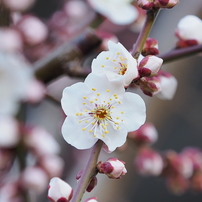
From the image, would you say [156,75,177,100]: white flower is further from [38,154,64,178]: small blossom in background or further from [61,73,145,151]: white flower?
[38,154,64,178]: small blossom in background

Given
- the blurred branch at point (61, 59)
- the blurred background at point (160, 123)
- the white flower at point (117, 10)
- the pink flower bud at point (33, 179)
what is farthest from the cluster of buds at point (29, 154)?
the blurred background at point (160, 123)

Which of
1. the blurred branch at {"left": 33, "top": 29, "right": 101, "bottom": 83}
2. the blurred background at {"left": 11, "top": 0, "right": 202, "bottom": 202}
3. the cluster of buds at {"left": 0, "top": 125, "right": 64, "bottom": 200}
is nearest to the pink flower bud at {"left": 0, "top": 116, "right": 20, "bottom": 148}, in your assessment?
the cluster of buds at {"left": 0, "top": 125, "right": 64, "bottom": 200}

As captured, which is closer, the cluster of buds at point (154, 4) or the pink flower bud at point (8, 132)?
the cluster of buds at point (154, 4)

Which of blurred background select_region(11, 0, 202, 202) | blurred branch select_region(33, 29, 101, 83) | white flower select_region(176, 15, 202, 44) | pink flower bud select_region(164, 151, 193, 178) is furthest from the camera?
blurred background select_region(11, 0, 202, 202)

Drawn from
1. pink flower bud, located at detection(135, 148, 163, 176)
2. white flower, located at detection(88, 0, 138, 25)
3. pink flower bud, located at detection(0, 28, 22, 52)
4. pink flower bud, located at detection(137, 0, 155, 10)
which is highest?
pink flower bud, located at detection(137, 0, 155, 10)

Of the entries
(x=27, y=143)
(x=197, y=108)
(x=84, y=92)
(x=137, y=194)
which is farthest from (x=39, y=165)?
(x=197, y=108)

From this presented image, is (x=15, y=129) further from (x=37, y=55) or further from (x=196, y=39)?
(x=196, y=39)

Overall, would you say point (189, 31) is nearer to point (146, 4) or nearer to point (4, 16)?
point (146, 4)

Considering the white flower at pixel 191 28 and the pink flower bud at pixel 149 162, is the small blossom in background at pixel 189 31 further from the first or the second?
the pink flower bud at pixel 149 162
